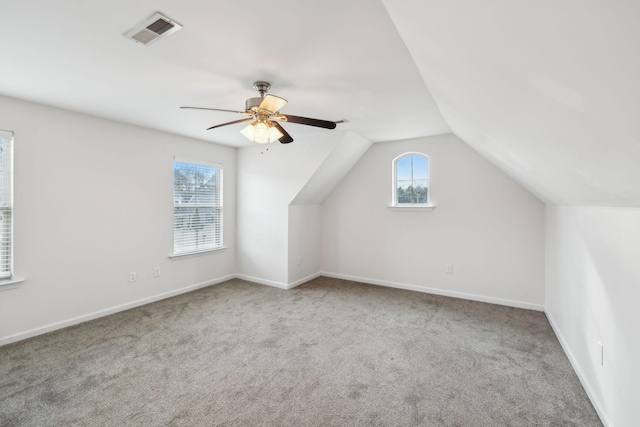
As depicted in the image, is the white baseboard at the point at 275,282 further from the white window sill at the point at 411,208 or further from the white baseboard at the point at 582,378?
the white baseboard at the point at 582,378

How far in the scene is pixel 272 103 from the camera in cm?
221

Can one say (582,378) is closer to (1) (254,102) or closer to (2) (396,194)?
(2) (396,194)

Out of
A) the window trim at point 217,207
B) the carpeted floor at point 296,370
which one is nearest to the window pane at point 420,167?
the carpeted floor at point 296,370

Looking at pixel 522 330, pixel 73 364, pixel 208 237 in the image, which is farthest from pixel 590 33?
pixel 208 237

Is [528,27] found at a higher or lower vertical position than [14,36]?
lower

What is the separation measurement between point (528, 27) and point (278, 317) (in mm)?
3425

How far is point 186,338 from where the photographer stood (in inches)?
116

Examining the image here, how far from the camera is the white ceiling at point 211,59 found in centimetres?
153

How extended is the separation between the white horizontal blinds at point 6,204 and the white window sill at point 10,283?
6cm

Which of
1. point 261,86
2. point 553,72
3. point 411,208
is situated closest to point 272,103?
point 261,86

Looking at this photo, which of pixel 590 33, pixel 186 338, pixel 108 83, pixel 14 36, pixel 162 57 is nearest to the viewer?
pixel 590 33

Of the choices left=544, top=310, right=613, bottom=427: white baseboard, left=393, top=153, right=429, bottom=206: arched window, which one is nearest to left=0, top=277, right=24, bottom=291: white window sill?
left=393, top=153, right=429, bottom=206: arched window

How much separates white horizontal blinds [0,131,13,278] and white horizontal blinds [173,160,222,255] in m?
1.67

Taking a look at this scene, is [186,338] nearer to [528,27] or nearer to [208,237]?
[208,237]
